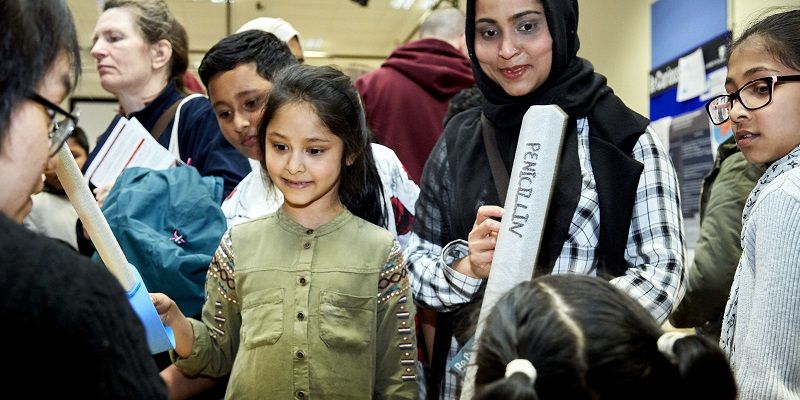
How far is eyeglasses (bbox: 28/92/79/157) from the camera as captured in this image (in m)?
1.02

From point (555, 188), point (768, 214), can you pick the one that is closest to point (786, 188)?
point (768, 214)

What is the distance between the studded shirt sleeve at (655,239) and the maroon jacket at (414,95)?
4.08 ft

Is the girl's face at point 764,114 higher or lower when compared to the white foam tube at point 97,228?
higher

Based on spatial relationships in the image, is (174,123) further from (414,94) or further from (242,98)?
(414,94)

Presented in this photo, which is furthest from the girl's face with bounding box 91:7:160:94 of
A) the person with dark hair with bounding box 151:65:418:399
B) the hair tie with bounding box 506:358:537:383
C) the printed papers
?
the hair tie with bounding box 506:358:537:383

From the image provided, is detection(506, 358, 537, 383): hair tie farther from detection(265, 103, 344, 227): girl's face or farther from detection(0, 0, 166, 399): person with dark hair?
detection(265, 103, 344, 227): girl's face

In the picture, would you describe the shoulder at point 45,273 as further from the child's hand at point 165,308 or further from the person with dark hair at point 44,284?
the child's hand at point 165,308

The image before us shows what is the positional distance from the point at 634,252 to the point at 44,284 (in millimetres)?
1214

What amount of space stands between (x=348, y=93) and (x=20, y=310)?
51.0 inches

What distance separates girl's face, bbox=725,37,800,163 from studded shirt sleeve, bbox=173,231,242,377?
1.15m

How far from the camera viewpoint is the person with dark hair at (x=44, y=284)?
2.72ft

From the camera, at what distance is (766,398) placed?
1.41m

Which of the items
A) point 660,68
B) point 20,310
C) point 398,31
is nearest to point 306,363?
point 20,310

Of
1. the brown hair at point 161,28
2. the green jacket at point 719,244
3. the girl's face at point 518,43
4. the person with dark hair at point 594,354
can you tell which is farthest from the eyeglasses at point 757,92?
the brown hair at point 161,28
